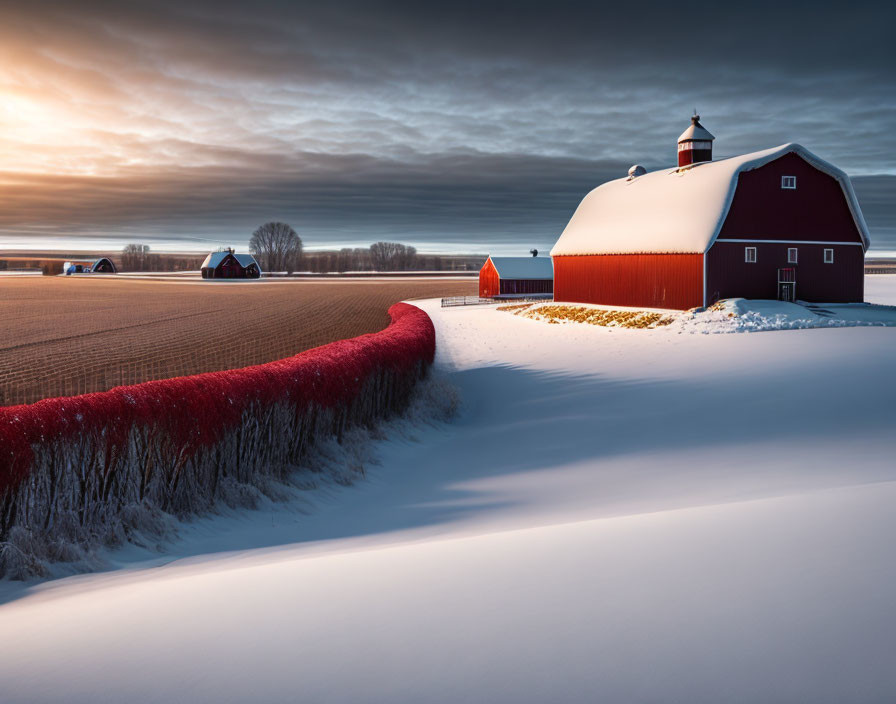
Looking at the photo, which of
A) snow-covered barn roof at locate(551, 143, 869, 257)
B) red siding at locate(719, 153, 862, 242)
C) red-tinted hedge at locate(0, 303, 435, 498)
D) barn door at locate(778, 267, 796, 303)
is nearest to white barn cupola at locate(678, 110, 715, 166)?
snow-covered barn roof at locate(551, 143, 869, 257)

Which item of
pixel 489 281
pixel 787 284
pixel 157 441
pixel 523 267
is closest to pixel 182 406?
pixel 157 441

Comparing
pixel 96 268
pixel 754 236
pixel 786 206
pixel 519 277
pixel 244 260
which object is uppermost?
pixel 96 268

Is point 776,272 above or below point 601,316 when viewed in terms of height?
above

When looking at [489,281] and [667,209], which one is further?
[489,281]

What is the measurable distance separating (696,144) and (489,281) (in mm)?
29807

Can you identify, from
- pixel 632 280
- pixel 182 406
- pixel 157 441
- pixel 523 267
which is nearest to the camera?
pixel 157 441

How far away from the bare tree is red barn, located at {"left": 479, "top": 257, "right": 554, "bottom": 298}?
381 feet

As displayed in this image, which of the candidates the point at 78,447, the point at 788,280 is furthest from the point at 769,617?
the point at 788,280

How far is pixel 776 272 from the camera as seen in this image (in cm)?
3562

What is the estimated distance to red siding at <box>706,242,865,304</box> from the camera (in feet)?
114

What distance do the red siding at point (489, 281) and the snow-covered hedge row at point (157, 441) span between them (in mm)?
54986

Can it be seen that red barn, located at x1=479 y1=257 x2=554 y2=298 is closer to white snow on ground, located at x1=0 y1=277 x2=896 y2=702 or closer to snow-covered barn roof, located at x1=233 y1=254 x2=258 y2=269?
white snow on ground, located at x1=0 y1=277 x2=896 y2=702

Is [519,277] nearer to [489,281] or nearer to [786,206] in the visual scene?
[489,281]

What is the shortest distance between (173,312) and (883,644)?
54.3 metres
